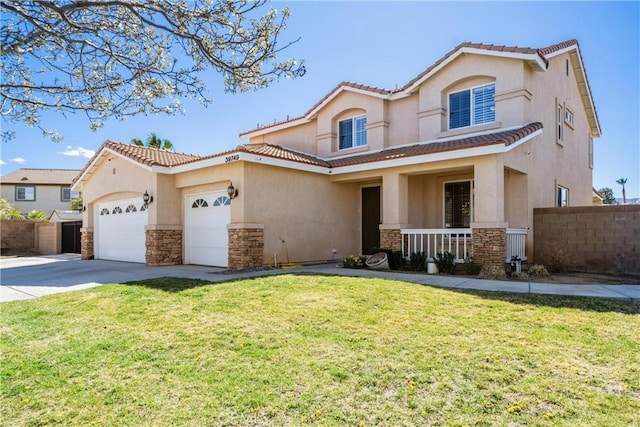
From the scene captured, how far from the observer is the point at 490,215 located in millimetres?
11508

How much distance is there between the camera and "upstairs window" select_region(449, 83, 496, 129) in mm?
14156

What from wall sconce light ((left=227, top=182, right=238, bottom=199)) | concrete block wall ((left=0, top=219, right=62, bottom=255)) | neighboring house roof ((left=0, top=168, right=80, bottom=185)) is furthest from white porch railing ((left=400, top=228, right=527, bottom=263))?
neighboring house roof ((left=0, top=168, right=80, bottom=185))

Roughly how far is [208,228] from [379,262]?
637 cm

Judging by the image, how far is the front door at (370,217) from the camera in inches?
660

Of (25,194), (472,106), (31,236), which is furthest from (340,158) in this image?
(25,194)

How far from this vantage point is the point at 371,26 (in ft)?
35.9

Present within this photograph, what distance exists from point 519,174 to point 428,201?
3.38 meters

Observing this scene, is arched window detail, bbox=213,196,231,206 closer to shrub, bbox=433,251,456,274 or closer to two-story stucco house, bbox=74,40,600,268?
two-story stucco house, bbox=74,40,600,268

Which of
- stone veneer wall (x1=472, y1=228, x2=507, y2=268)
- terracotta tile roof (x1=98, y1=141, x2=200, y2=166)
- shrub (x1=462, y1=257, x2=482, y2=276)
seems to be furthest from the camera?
terracotta tile roof (x1=98, y1=141, x2=200, y2=166)

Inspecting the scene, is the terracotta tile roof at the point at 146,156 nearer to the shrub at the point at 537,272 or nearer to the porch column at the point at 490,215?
the porch column at the point at 490,215

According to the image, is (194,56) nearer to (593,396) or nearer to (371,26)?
(371,26)

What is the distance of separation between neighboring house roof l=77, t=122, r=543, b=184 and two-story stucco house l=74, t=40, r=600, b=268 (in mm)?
65

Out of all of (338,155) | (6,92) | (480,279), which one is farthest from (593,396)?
(338,155)

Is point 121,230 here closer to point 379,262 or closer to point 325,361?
point 379,262
